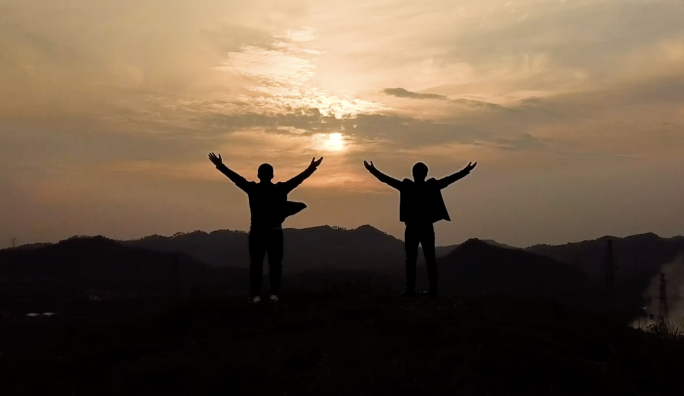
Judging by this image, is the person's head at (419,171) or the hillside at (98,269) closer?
the person's head at (419,171)

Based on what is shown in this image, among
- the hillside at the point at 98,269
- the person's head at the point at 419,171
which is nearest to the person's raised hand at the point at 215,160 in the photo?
the person's head at the point at 419,171

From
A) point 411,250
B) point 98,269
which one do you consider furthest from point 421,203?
point 98,269

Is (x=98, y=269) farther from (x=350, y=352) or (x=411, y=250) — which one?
(x=350, y=352)

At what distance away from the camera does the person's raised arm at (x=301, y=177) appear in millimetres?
14094

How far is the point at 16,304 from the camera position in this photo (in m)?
86.8

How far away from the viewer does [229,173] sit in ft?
46.2

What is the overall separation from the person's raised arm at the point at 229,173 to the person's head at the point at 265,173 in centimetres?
34

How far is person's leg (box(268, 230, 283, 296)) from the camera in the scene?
45.4 ft

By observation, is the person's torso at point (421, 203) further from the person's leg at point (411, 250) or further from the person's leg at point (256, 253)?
the person's leg at point (256, 253)

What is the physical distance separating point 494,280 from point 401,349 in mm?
91927

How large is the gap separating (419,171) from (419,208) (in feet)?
2.84

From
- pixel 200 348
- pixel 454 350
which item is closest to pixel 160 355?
pixel 200 348

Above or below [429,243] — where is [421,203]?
above

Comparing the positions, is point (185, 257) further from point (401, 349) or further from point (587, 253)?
point (401, 349)
